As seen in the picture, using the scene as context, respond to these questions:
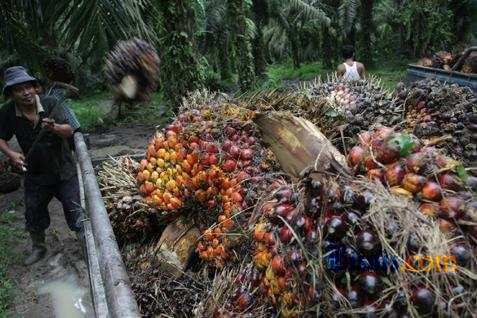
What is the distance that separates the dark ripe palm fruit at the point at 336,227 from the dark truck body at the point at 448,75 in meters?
3.44

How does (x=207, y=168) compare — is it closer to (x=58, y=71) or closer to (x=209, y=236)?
(x=209, y=236)

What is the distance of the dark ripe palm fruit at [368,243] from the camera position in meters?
1.39

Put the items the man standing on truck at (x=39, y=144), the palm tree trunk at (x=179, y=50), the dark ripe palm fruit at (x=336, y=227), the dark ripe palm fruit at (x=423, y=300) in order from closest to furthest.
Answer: the dark ripe palm fruit at (x=423, y=300), the dark ripe palm fruit at (x=336, y=227), the man standing on truck at (x=39, y=144), the palm tree trunk at (x=179, y=50)

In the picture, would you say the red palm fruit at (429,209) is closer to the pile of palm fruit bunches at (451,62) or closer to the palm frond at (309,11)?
the pile of palm fruit bunches at (451,62)

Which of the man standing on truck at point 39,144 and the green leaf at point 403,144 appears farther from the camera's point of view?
the man standing on truck at point 39,144

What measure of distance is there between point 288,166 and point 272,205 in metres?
0.59

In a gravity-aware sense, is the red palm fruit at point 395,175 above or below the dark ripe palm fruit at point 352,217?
below

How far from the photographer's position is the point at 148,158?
8.48 ft

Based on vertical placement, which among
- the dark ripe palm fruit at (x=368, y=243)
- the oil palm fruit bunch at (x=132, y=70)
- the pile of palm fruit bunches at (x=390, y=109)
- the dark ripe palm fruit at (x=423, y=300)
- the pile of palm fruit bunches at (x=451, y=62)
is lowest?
the pile of palm fruit bunches at (x=451, y=62)

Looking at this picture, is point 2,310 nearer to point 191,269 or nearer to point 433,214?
point 191,269

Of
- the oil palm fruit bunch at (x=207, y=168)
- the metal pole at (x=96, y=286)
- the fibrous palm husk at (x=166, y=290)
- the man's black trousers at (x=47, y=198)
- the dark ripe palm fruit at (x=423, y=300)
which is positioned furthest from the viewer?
the man's black trousers at (x=47, y=198)

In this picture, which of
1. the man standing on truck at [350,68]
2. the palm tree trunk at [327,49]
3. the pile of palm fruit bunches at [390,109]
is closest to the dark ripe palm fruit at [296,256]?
the pile of palm fruit bunches at [390,109]

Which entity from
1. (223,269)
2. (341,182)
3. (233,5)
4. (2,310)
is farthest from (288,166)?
(233,5)

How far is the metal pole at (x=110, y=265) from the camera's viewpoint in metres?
1.37
